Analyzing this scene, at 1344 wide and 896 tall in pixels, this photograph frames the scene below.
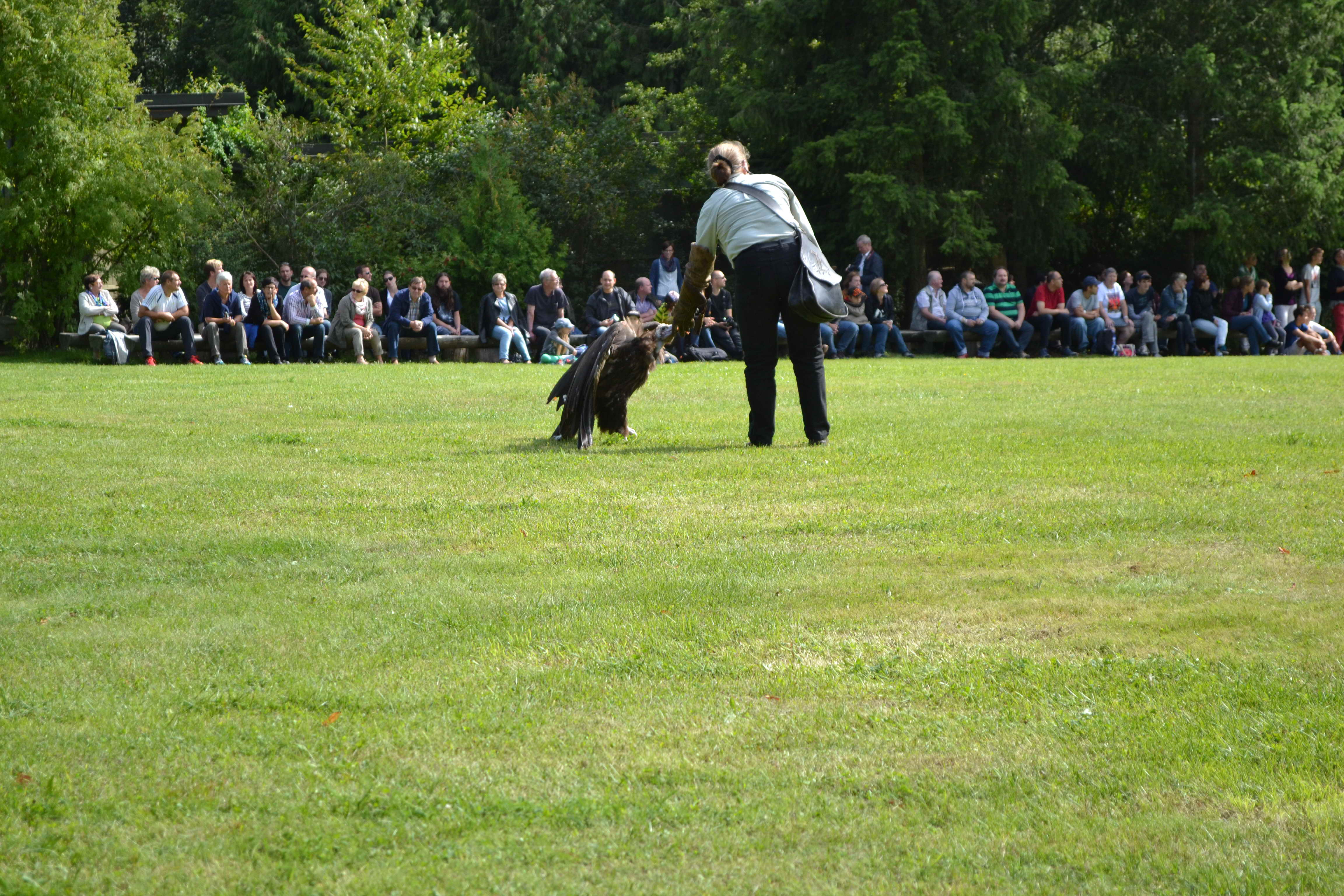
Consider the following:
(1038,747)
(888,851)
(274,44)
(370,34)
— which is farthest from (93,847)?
(274,44)

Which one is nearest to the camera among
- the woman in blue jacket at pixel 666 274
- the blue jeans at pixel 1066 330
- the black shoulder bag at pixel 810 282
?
the black shoulder bag at pixel 810 282

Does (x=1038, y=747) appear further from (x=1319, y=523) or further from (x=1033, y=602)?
(x=1319, y=523)

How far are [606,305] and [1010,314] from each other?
7.21m

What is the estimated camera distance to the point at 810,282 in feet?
30.5

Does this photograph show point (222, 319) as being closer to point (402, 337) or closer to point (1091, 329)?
point (402, 337)

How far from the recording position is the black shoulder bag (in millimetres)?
9250

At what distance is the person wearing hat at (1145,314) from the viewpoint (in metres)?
25.8

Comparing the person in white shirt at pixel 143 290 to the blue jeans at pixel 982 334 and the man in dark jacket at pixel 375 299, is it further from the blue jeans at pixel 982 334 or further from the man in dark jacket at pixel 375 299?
the blue jeans at pixel 982 334

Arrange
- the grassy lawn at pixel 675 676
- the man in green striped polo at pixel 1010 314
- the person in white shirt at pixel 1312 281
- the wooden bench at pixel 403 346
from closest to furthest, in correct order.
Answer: the grassy lawn at pixel 675 676 < the wooden bench at pixel 403 346 < the man in green striped polo at pixel 1010 314 < the person in white shirt at pixel 1312 281

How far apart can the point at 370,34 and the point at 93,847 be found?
33.5 meters

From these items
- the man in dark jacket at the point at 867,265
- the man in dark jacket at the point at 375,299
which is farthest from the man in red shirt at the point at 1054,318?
the man in dark jacket at the point at 375,299

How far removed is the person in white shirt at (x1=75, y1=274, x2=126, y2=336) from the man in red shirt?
1500cm

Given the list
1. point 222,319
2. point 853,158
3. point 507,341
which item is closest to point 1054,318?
point 853,158

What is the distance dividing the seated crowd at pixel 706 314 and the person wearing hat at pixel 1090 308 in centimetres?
3
